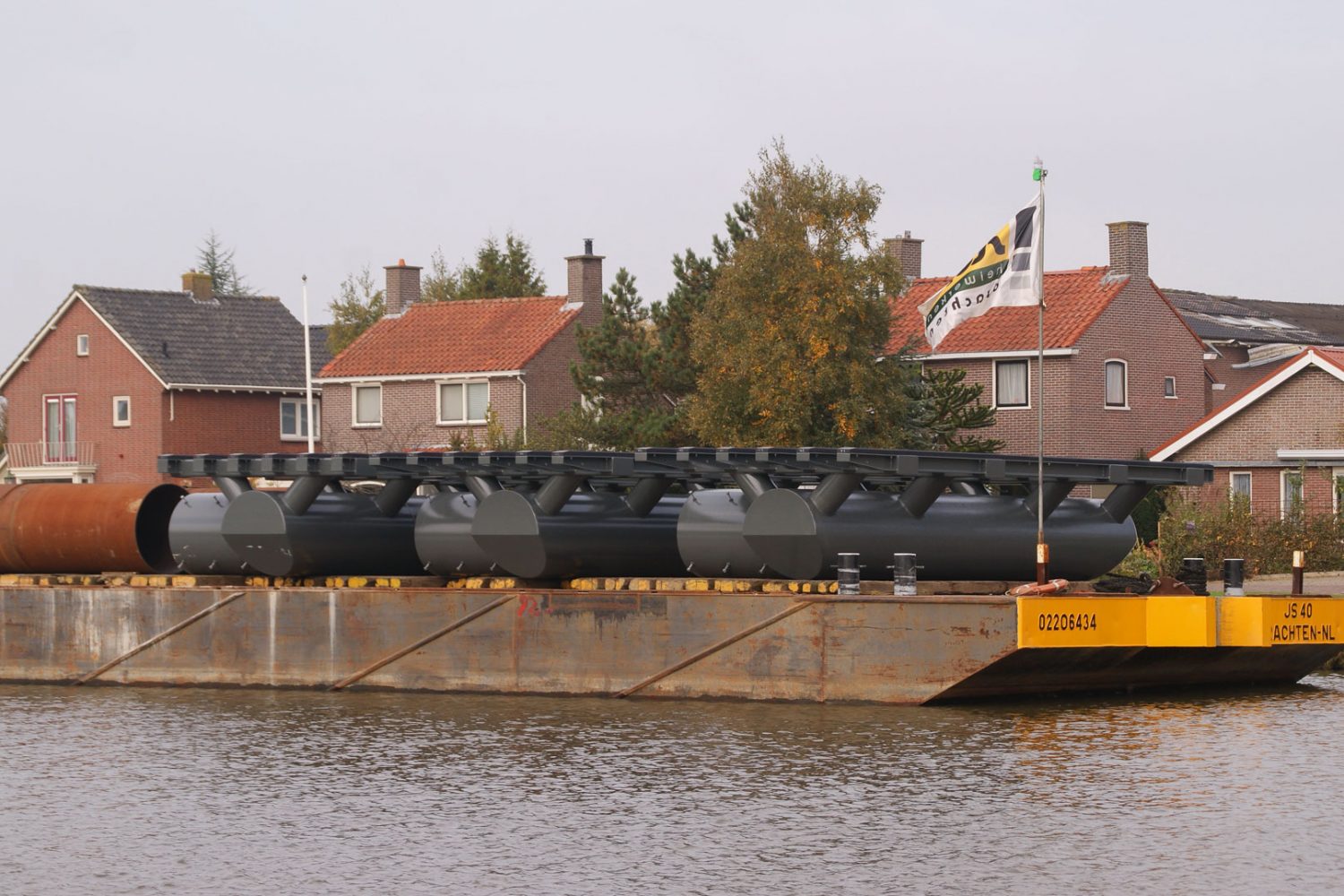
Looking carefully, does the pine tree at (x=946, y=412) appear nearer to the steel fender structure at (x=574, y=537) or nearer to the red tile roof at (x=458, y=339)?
the red tile roof at (x=458, y=339)

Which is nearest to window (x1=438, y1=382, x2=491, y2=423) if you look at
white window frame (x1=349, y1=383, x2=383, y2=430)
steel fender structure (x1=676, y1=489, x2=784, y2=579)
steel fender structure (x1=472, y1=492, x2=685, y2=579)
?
white window frame (x1=349, y1=383, x2=383, y2=430)

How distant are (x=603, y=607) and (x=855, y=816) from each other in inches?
363

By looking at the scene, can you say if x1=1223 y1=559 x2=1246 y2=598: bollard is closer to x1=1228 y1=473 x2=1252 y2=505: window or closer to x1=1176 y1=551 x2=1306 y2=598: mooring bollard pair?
x1=1176 y1=551 x2=1306 y2=598: mooring bollard pair

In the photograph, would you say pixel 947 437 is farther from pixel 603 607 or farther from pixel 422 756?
pixel 422 756

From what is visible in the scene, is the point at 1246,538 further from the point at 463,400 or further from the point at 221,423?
the point at 221,423

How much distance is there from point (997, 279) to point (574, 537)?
693 centimetres

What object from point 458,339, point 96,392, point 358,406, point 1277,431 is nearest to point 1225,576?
point 1277,431

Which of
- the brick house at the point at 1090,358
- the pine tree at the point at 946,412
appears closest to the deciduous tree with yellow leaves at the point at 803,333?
the pine tree at the point at 946,412

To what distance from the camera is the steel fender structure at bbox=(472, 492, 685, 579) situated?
2831cm

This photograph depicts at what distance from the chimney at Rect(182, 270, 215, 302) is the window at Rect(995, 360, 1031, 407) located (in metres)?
34.4

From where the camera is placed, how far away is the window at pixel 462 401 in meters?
67.1

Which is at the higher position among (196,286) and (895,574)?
(196,286)

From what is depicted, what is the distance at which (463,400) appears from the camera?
2660 inches

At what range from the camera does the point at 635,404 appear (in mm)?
54188
